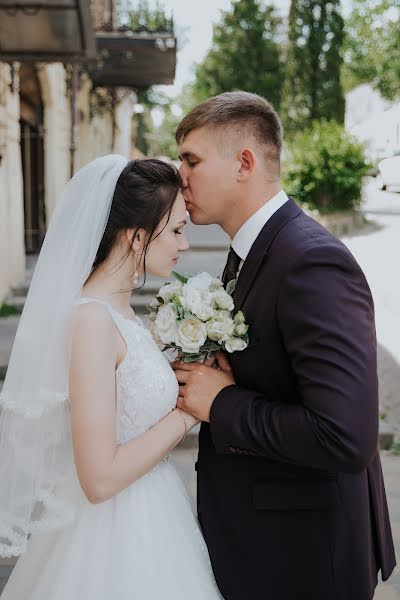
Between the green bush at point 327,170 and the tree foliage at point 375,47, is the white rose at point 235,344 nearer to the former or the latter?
the green bush at point 327,170

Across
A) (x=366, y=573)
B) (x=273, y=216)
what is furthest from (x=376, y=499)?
(x=273, y=216)

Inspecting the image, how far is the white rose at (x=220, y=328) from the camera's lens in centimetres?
175

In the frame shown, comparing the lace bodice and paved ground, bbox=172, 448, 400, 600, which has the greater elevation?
the lace bodice

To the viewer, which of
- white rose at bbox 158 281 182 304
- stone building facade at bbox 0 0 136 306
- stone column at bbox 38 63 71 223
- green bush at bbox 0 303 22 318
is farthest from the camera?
stone column at bbox 38 63 71 223

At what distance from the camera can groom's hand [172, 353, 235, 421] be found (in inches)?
71.6

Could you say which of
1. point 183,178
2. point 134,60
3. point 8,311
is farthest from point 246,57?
point 183,178

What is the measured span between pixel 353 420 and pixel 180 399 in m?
0.58

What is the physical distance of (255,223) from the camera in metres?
1.93

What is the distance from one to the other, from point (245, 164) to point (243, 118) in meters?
0.13

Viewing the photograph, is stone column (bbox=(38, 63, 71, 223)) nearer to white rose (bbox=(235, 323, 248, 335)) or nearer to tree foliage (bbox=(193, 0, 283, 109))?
white rose (bbox=(235, 323, 248, 335))

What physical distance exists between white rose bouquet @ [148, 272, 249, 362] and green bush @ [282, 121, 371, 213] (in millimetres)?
13000

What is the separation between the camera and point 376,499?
1.92 meters

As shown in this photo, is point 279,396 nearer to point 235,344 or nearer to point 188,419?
point 235,344

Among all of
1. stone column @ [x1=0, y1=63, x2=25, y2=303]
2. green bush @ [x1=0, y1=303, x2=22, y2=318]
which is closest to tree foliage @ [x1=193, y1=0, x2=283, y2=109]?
stone column @ [x1=0, y1=63, x2=25, y2=303]
